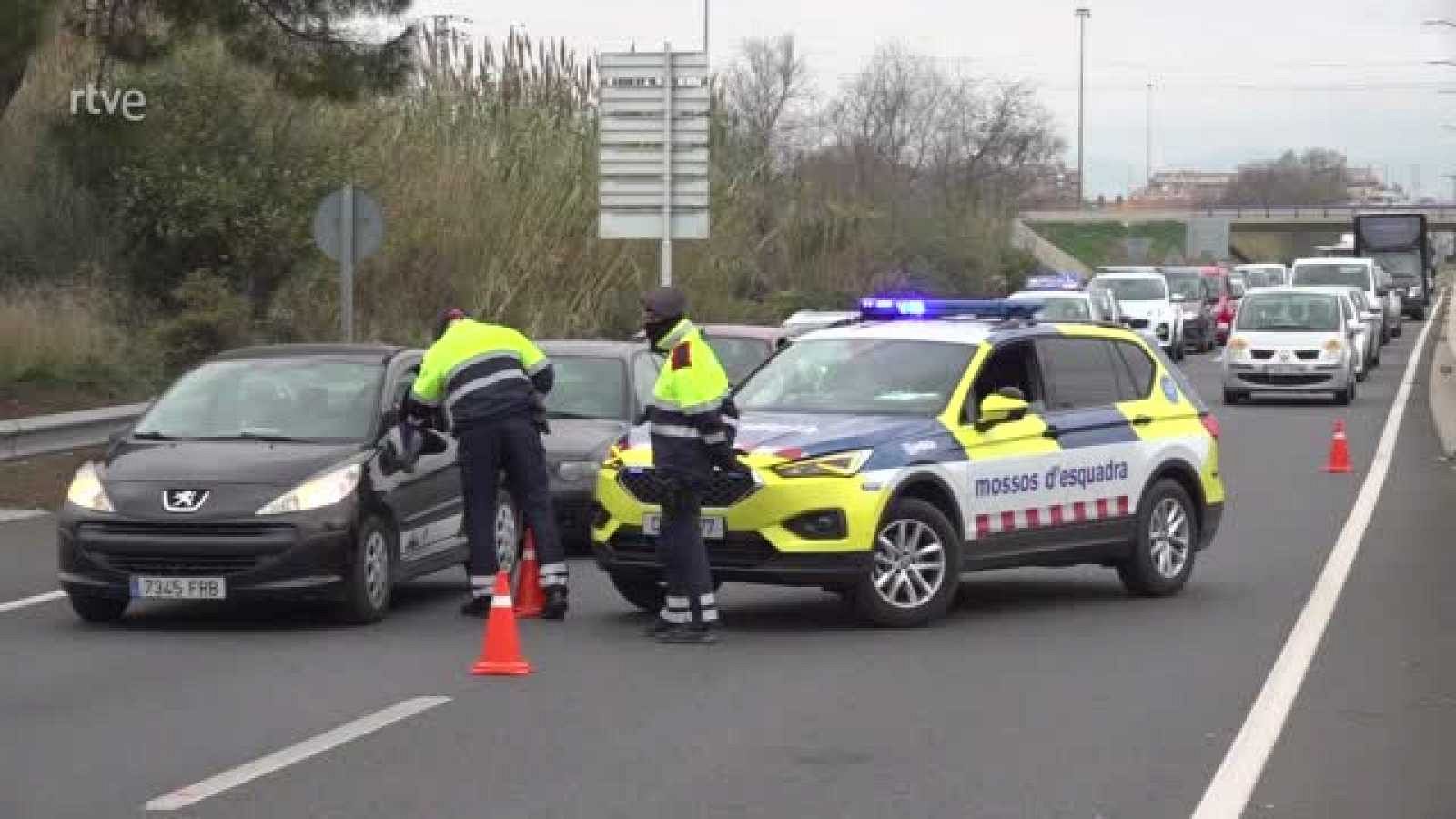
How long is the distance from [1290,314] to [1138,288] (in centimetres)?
1345

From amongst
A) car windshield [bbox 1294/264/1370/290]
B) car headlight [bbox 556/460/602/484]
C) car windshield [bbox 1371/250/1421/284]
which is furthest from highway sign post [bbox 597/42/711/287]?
car windshield [bbox 1371/250/1421/284]

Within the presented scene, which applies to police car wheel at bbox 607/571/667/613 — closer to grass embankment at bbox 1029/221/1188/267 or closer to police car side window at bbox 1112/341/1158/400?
police car side window at bbox 1112/341/1158/400

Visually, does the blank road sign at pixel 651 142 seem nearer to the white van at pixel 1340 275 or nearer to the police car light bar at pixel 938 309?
the police car light bar at pixel 938 309

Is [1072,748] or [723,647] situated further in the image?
[723,647]

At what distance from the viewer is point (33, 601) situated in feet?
45.5

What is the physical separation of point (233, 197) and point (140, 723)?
17533 millimetres

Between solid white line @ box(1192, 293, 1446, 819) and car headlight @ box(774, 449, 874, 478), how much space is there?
7.59 ft

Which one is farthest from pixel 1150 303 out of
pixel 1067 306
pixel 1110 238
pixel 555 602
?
pixel 1110 238

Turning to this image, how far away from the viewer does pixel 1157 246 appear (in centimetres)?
12456

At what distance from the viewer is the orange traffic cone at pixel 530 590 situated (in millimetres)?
13133

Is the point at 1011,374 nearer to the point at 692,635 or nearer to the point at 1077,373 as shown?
the point at 1077,373

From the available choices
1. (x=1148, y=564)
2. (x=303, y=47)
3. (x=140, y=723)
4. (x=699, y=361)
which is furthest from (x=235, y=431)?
(x=303, y=47)

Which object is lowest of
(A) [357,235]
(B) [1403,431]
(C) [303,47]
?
(B) [1403,431]

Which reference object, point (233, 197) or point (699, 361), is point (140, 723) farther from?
point (233, 197)
